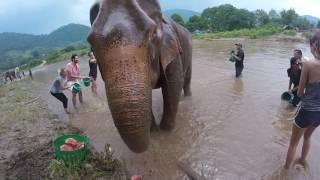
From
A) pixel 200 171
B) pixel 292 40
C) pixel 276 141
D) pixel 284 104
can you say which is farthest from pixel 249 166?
pixel 292 40

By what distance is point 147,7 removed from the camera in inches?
175

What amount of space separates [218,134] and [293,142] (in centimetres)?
192

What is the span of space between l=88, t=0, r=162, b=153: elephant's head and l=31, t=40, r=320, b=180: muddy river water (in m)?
1.56

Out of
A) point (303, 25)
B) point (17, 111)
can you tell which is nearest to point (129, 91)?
point (17, 111)

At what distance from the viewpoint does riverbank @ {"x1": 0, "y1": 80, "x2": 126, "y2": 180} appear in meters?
4.67

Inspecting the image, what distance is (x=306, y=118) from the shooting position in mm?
4082

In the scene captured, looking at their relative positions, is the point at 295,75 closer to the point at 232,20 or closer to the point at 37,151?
the point at 37,151

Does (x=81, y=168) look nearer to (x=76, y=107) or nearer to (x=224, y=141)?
(x=224, y=141)

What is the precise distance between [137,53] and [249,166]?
8.40 ft

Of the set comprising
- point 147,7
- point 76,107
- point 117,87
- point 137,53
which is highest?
point 147,7

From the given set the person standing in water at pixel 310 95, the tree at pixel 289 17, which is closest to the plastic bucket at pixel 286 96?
the person standing in water at pixel 310 95

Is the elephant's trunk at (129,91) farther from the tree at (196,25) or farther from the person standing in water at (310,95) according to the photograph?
the tree at (196,25)

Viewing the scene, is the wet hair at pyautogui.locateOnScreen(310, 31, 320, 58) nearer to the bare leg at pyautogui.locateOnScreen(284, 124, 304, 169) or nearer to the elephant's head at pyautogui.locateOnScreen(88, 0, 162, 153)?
the bare leg at pyautogui.locateOnScreen(284, 124, 304, 169)

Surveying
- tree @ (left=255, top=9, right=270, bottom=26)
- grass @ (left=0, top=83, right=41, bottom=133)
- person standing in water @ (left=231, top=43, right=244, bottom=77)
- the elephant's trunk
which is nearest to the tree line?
tree @ (left=255, top=9, right=270, bottom=26)
